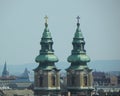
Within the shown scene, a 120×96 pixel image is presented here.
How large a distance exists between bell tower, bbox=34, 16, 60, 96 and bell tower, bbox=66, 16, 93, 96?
6.68ft

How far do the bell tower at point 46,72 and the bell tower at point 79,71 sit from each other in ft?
6.68

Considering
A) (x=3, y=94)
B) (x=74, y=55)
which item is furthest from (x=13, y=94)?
(x=74, y=55)

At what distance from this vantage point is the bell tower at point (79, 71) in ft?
310

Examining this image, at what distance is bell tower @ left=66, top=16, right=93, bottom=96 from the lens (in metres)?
94.4

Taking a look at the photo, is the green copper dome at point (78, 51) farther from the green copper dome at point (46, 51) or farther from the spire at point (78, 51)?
the green copper dome at point (46, 51)

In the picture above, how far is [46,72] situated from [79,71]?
4.22 metres

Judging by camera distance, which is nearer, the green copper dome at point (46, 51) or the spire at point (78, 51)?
the green copper dome at point (46, 51)

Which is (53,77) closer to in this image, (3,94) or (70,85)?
(70,85)

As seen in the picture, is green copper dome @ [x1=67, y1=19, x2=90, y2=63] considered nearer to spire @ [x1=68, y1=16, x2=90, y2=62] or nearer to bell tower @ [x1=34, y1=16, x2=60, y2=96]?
spire @ [x1=68, y1=16, x2=90, y2=62]

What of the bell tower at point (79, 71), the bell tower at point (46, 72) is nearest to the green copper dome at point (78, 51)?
the bell tower at point (79, 71)

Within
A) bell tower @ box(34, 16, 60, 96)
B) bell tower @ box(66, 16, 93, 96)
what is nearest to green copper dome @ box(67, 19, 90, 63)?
bell tower @ box(66, 16, 93, 96)

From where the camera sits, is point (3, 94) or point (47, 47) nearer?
point (47, 47)

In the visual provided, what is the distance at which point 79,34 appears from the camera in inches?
3780

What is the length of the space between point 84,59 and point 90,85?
326cm
